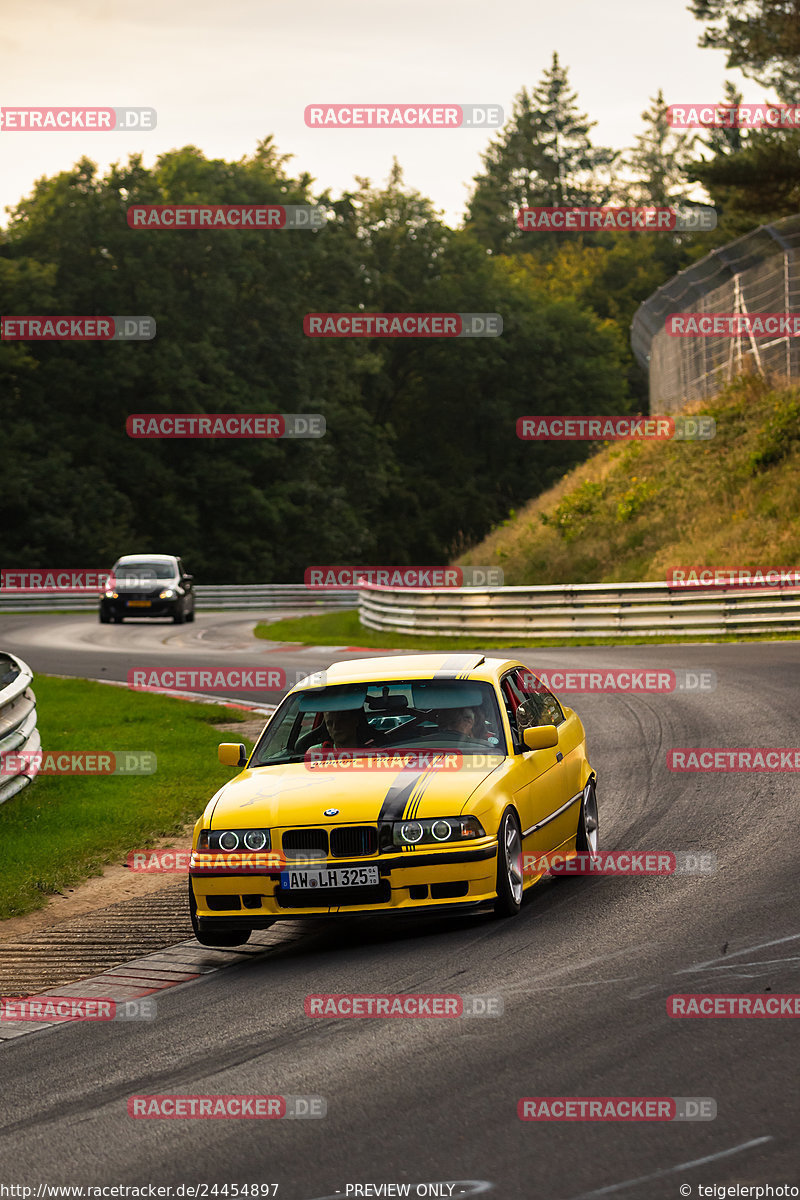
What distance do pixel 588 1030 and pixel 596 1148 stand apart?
116cm

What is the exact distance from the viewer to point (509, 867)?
25.9 feet

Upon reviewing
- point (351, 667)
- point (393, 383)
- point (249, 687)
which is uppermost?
point (393, 383)

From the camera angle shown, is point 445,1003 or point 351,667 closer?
point 445,1003

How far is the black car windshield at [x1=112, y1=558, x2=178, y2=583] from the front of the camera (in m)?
37.5

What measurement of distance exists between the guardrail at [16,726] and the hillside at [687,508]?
18.9 metres

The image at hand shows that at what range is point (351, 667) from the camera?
9422 mm

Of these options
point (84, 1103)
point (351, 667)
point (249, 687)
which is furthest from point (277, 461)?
point (84, 1103)

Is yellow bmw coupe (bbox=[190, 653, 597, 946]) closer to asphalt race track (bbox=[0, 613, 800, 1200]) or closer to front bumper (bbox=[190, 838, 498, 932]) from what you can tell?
front bumper (bbox=[190, 838, 498, 932])

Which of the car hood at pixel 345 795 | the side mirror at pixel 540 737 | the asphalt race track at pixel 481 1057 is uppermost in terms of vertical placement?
the side mirror at pixel 540 737

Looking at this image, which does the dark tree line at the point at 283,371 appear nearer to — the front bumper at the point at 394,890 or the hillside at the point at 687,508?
the hillside at the point at 687,508

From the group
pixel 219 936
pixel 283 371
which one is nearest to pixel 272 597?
pixel 283 371

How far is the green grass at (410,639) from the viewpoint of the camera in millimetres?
25500

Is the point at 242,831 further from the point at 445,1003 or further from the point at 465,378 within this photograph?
the point at 465,378

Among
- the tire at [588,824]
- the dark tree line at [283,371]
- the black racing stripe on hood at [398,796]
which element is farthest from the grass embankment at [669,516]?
the black racing stripe on hood at [398,796]
